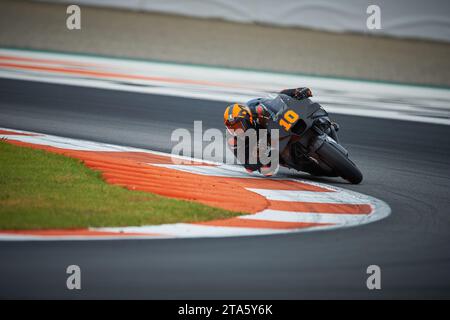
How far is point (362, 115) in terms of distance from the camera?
17.0 m

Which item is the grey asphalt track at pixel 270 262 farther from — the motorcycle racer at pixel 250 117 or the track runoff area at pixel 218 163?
the motorcycle racer at pixel 250 117

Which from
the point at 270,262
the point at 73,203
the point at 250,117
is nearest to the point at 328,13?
the point at 250,117

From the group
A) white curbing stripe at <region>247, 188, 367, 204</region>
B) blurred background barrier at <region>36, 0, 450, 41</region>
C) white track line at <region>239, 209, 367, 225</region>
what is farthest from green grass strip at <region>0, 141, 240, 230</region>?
blurred background barrier at <region>36, 0, 450, 41</region>

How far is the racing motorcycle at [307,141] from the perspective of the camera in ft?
33.2

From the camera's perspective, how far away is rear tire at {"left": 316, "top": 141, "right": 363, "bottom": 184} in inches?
397

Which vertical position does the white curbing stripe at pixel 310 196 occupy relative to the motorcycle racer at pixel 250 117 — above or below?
below

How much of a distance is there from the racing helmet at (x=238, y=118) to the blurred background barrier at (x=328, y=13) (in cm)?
1562

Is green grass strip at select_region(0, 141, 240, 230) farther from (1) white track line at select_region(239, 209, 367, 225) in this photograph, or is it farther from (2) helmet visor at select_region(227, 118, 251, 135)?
(2) helmet visor at select_region(227, 118, 251, 135)

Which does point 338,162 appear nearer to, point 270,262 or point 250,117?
point 250,117

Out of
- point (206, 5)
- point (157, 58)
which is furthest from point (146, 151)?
point (206, 5)

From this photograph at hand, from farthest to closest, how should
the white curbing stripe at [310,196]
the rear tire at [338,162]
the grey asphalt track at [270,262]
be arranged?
the rear tire at [338,162] → the white curbing stripe at [310,196] → the grey asphalt track at [270,262]

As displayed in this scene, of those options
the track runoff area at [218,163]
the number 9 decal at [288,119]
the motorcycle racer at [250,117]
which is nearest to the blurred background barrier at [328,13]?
the track runoff area at [218,163]

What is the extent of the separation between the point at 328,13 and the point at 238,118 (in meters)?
16.4

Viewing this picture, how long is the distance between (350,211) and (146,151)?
381cm
